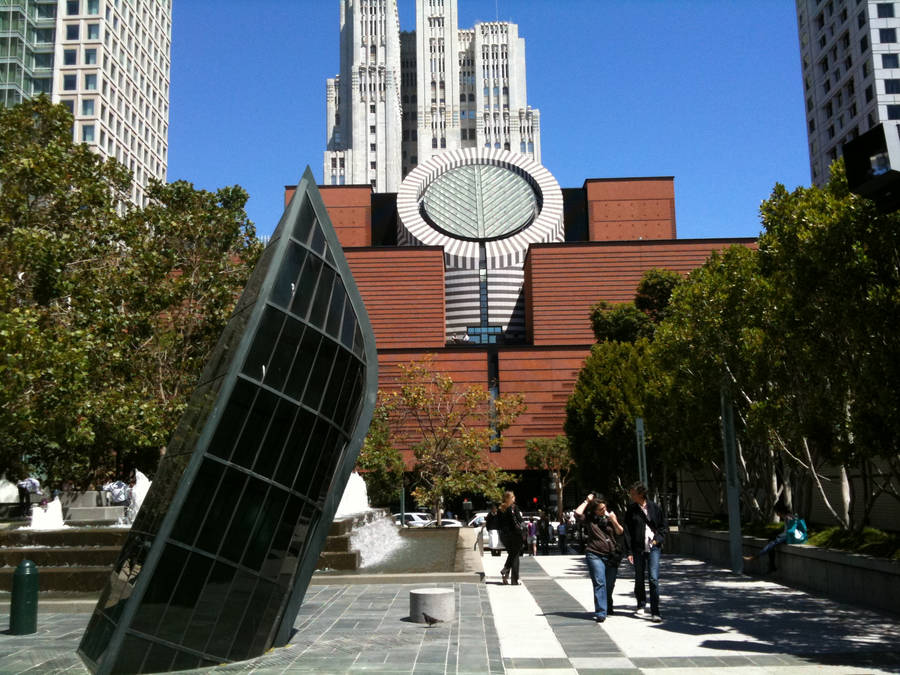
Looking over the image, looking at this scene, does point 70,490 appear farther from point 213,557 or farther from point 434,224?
point 434,224

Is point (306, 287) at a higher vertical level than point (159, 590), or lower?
higher

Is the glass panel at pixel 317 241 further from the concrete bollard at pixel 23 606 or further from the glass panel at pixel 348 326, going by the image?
the concrete bollard at pixel 23 606

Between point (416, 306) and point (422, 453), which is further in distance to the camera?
point (416, 306)

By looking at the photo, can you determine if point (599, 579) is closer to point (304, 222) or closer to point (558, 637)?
point (558, 637)

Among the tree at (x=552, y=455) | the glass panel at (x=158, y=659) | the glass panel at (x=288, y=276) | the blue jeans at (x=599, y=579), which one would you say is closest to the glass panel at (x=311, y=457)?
the glass panel at (x=288, y=276)

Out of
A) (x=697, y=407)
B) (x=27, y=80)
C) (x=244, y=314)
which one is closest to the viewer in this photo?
(x=244, y=314)

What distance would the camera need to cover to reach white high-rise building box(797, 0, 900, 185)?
64125mm

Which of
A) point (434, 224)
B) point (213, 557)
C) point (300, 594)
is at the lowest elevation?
point (300, 594)

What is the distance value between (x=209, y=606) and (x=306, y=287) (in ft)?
10.8

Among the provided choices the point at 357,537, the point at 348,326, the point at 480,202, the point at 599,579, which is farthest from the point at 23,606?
the point at 480,202

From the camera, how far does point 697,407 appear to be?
22688mm

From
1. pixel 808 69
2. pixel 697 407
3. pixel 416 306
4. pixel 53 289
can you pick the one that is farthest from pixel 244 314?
pixel 808 69

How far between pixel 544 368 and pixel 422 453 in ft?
98.8

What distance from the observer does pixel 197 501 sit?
7.50m
